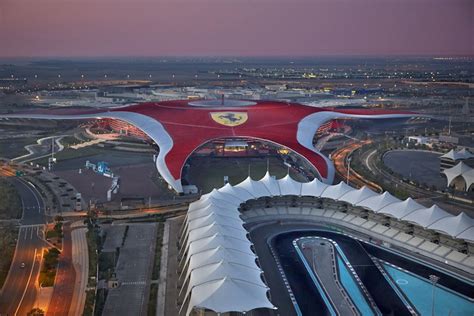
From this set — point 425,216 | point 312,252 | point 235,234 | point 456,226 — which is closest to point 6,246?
point 235,234

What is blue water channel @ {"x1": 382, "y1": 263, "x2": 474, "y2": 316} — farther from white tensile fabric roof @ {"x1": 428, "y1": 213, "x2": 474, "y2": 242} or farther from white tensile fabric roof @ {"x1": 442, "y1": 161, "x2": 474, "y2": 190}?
white tensile fabric roof @ {"x1": 442, "y1": 161, "x2": 474, "y2": 190}

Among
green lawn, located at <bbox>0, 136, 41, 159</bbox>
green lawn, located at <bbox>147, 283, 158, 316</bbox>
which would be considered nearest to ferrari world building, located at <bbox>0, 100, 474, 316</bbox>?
green lawn, located at <bbox>147, 283, 158, 316</bbox>

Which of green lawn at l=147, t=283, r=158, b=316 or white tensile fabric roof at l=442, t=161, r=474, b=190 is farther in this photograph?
white tensile fabric roof at l=442, t=161, r=474, b=190

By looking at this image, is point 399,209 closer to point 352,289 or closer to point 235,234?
point 352,289

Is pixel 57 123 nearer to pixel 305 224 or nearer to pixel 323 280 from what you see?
pixel 305 224

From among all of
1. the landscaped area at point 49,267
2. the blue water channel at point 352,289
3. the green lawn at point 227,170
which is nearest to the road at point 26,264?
the landscaped area at point 49,267
